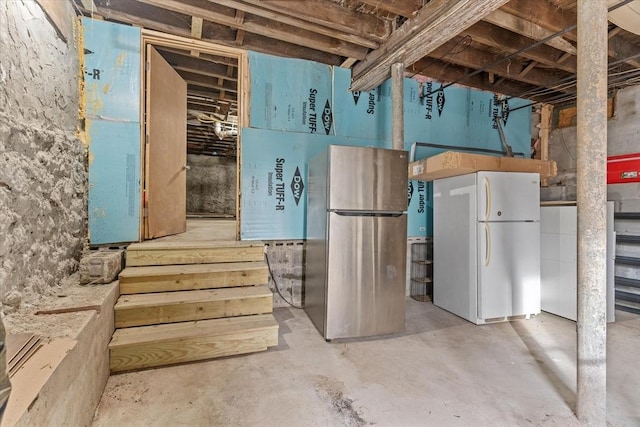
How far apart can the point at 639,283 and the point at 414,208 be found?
2615 mm

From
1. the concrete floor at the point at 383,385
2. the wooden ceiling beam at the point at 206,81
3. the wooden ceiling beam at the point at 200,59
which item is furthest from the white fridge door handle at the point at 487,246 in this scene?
the wooden ceiling beam at the point at 206,81

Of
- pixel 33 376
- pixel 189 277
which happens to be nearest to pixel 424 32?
pixel 189 277

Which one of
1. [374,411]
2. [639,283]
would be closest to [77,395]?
[374,411]

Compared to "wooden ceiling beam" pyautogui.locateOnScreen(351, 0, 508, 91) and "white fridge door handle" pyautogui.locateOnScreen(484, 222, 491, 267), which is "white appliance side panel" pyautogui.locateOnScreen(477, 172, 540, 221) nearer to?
"white fridge door handle" pyautogui.locateOnScreen(484, 222, 491, 267)

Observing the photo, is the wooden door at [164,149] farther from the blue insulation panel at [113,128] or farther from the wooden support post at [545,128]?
the wooden support post at [545,128]

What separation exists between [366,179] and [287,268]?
1.46 metres

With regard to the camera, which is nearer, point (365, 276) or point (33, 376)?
point (33, 376)

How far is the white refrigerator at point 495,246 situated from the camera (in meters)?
2.93

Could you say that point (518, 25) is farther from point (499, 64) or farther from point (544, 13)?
point (499, 64)

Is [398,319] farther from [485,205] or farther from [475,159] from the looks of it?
[475,159]

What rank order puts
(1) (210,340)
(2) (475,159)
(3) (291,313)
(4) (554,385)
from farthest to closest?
(3) (291,313) < (2) (475,159) < (1) (210,340) < (4) (554,385)

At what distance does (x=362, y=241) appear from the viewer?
2553mm

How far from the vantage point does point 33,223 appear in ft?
5.65

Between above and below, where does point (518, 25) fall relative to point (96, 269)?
above
